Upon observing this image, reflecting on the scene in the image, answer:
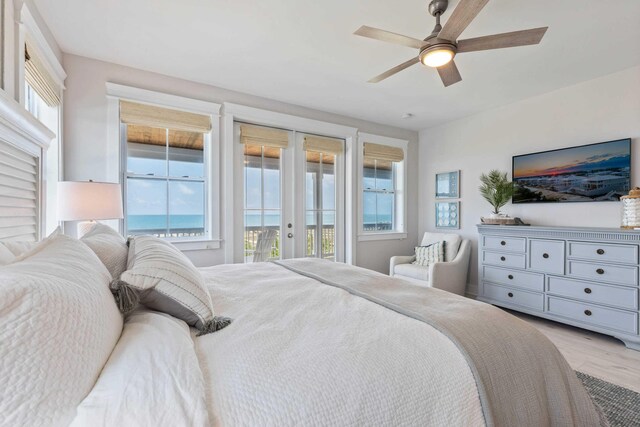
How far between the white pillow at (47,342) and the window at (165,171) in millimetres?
2457

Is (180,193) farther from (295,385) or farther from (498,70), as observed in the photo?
(498,70)

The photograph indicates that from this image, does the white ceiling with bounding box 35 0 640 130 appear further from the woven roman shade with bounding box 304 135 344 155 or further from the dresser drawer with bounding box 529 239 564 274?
the dresser drawer with bounding box 529 239 564 274

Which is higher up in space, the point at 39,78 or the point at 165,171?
the point at 39,78

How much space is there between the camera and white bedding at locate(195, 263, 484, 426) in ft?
2.35

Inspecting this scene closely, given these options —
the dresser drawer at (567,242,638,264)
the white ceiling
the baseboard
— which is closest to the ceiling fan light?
the white ceiling

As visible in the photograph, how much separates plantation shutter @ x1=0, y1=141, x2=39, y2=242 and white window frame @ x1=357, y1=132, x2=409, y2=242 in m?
3.44

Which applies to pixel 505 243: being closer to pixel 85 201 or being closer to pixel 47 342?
pixel 47 342

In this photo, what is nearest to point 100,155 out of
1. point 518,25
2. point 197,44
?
point 197,44

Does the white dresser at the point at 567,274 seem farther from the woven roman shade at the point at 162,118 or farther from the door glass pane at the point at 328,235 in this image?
the woven roman shade at the point at 162,118

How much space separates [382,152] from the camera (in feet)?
14.9

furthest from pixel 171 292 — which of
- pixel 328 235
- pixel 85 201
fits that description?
pixel 328 235

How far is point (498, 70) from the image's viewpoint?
9.30 ft

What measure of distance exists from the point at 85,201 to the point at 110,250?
1.03 metres

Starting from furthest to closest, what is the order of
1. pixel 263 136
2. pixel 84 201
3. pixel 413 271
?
1. pixel 413 271
2. pixel 263 136
3. pixel 84 201
